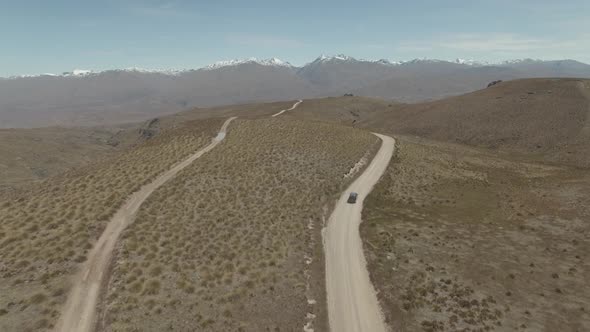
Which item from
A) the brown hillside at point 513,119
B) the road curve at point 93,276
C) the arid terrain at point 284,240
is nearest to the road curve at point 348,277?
the arid terrain at point 284,240

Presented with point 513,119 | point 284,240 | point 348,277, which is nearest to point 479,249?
point 348,277

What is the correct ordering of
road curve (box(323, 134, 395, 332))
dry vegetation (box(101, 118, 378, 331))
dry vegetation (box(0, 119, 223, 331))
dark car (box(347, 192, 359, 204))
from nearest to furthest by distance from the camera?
dry vegetation (box(0, 119, 223, 331)) < dry vegetation (box(101, 118, 378, 331)) < road curve (box(323, 134, 395, 332)) < dark car (box(347, 192, 359, 204))

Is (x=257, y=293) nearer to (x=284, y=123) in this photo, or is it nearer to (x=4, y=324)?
(x=4, y=324)

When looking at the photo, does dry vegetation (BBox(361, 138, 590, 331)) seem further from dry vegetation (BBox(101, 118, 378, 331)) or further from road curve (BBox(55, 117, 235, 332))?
road curve (BBox(55, 117, 235, 332))

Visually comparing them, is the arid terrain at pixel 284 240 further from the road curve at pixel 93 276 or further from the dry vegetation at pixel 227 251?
the road curve at pixel 93 276

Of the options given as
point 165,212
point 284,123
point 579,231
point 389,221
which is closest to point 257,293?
point 165,212

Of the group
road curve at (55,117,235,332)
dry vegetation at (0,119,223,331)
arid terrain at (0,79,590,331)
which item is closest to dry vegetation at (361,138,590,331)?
arid terrain at (0,79,590,331)

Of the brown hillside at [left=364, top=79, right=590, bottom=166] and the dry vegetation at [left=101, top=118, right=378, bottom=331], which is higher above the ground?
the brown hillside at [left=364, top=79, right=590, bottom=166]
